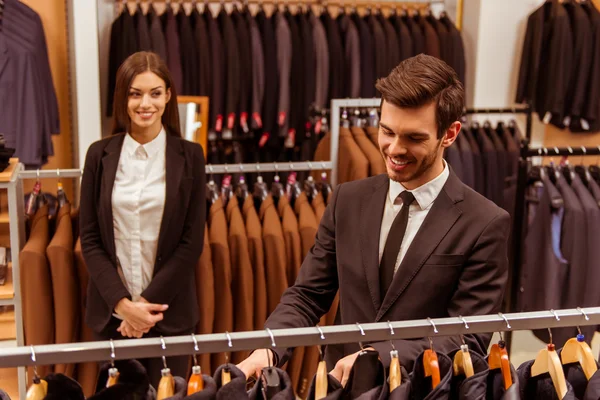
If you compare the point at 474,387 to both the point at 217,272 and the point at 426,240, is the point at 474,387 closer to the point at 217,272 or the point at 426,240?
the point at 426,240

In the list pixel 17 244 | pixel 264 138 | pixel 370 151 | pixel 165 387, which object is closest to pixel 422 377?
pixel 165 387

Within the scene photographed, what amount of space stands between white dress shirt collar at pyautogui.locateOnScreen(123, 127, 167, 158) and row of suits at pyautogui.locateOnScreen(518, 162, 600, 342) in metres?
1.74

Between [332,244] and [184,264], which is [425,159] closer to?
[332,244]

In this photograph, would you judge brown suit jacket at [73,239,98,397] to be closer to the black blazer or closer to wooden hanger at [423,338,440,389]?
the black blazer

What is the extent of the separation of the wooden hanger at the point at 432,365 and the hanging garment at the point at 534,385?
0.22 metres

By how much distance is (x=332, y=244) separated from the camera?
187 centimetres

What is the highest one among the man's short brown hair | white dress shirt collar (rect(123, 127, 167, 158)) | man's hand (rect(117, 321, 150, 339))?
the man's short brown hair

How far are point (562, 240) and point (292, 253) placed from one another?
1298mm

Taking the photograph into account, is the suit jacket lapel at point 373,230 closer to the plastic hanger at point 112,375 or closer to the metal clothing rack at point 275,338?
the metal clothing rack at point 275,338

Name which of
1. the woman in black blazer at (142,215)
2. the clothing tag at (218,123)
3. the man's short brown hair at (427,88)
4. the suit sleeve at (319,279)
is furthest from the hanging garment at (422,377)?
the clothing tag at (218,123)

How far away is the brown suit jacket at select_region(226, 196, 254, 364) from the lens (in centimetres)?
287

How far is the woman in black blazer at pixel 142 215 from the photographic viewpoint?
2527 millimetres

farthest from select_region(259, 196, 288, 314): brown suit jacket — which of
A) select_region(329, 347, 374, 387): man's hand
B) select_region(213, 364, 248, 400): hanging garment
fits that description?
select_region(213, 364, 248, 400): hanging garment

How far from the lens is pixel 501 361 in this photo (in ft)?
4.85
